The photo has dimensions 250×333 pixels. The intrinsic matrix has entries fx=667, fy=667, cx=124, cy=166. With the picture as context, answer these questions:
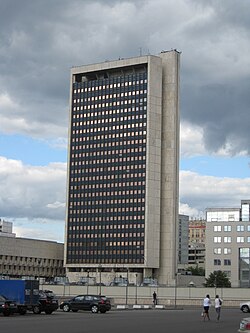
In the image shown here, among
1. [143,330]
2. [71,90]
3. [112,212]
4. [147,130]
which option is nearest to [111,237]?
[112,212]

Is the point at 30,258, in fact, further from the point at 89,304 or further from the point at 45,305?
the point at 45,305

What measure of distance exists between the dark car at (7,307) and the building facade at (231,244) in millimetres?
129890

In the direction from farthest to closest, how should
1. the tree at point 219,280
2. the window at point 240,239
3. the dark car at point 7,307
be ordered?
the window at point 240,239, the tree at point 219,280, the dark car at point 7,307

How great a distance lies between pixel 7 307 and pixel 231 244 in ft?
448

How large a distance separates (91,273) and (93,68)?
2229 inches

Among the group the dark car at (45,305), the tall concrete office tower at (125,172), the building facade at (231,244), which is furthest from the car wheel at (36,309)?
the building facade at (231,244)

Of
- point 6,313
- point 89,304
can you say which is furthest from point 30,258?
point 6,313

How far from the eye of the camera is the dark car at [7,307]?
158ft

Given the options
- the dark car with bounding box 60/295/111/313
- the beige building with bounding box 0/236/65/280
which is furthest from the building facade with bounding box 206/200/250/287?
the dark car with bounding box 60/295/111/313

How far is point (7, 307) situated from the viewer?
48469 mm

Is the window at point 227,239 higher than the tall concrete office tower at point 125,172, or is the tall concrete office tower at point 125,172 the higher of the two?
the tall concrete office tower at point 125,172

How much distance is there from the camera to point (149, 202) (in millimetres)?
171500

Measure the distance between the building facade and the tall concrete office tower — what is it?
1455cm

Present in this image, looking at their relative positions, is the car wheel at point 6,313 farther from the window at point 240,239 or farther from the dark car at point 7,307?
the window at point 240,239
